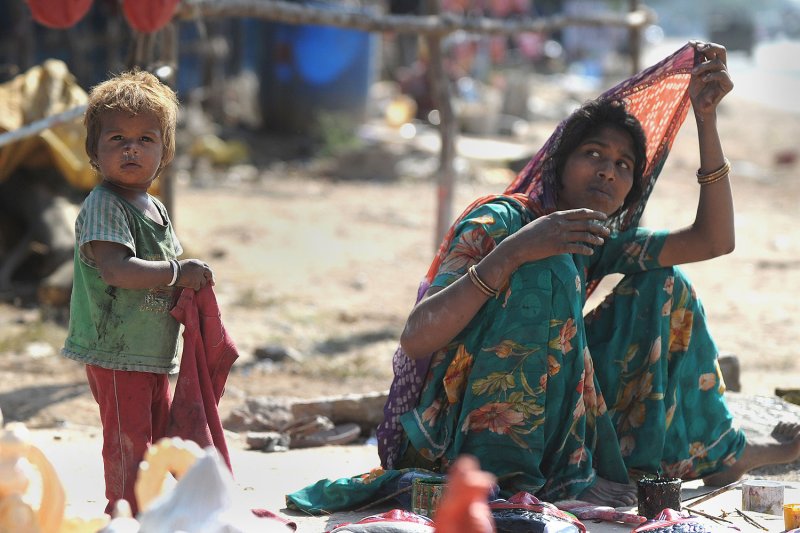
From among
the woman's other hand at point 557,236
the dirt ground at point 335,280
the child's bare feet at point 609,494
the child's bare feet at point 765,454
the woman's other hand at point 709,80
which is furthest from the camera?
the dirt ground at point 335,280

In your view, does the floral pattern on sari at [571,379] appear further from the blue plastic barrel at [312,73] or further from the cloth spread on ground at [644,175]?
the blue plastic barrel at [312,73]

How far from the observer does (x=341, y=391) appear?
5.04 metres

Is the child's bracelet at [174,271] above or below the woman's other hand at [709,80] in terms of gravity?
below

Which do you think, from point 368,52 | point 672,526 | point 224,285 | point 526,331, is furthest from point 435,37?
point 368,52

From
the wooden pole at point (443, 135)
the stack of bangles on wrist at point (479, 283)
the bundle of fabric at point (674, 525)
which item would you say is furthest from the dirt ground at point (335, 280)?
the bundle of fabric at point (674, 525)

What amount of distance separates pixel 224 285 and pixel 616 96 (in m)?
3.82

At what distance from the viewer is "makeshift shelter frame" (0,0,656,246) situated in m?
4.93

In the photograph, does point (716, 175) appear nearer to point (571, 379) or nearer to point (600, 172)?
point (600, 172)

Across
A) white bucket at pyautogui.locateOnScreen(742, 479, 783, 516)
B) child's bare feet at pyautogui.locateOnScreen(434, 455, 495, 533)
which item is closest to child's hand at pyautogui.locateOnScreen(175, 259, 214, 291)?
child's bare feet at pyautogui.locateOnScreen(434, 455, 495, 533)

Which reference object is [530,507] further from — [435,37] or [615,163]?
[435,37]

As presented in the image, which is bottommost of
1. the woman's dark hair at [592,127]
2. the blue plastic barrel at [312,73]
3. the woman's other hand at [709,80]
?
the woman's dark hair at [592,127]

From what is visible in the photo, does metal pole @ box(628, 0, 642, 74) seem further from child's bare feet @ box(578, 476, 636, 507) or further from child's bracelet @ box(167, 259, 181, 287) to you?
child's bracelet @ box(167, 259, 181, 287)

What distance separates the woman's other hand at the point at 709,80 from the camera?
3383 mm

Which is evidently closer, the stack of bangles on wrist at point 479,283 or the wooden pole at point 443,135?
the stack of bangles on wrist at point 479,283
